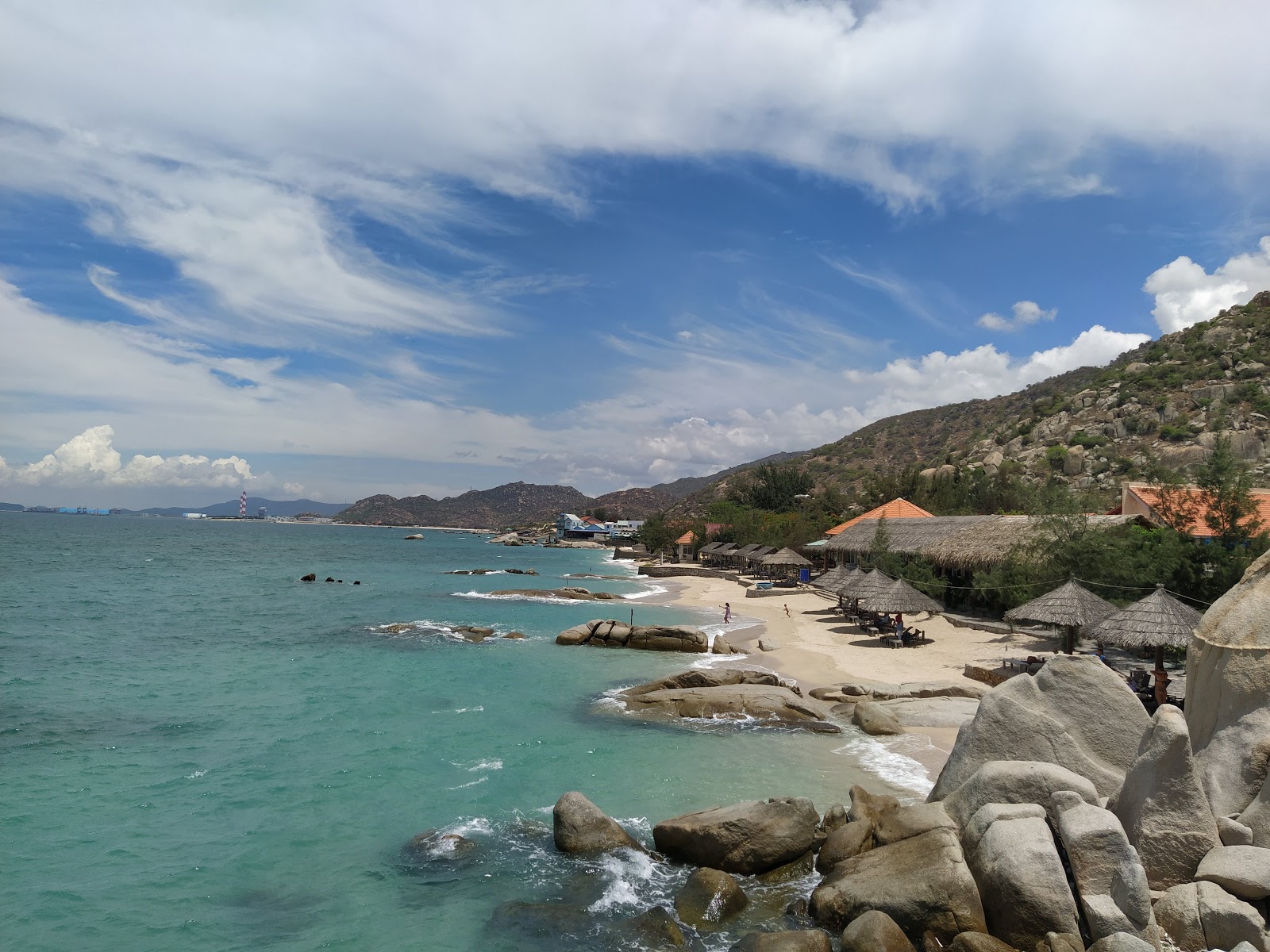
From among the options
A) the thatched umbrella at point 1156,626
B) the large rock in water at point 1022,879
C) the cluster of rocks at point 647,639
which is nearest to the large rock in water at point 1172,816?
the large rock in water at point 1022,879

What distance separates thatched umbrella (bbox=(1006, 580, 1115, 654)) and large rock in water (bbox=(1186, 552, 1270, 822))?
10.8m

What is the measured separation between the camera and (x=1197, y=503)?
22922mm

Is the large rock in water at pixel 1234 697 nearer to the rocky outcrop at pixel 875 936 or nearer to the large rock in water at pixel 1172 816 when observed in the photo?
the large rock in water at pixel 1172 816

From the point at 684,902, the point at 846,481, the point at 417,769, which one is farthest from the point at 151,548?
the point at 684,902

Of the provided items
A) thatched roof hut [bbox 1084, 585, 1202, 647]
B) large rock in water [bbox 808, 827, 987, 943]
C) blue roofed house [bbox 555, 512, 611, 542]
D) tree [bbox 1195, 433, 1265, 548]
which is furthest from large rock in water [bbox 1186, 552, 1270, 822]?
blue roofed house [bbox 555, 512, 611, 542]

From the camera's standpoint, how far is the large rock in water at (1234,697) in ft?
27.1

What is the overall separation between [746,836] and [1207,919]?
4.91 meters

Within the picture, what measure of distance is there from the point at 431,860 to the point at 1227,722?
33.7 ft

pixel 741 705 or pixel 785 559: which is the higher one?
pixel 785 559

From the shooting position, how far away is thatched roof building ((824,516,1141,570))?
30203 mm

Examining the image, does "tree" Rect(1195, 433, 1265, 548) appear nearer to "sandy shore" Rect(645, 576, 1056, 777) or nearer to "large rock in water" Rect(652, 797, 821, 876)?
"sandy shore" Rect(645, 576, 1056, 777)

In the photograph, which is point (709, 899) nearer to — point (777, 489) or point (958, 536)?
point (958, 536)

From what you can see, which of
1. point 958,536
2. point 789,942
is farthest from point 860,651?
point 789,942

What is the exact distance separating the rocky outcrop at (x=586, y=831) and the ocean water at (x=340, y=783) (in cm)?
31
